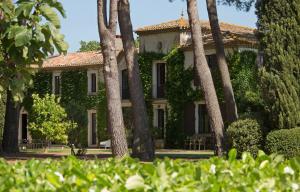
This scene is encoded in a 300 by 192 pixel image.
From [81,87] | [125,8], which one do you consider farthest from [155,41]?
[125,8]

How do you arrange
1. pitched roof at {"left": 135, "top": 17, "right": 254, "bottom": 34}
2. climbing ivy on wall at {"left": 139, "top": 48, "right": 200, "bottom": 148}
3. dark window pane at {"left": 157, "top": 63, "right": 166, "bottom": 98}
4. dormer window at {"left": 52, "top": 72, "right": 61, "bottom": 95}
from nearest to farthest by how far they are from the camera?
climbing ivy on wall at {"left": 139, "top": 48, "right": 200, "bottom": 148}
pitched roof at {"left": 135, "top": 17, "right": 254, "bottom": 34}
dark window pane at {"left": 157, "top": 63, "right": 166, "bottom": 98}
dormer window at {"left": 52, "top": 72, "right": 61, "bottom": 95}

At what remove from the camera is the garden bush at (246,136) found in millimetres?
18516

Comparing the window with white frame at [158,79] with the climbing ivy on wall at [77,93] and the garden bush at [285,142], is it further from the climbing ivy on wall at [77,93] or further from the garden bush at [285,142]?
the garden bush at [285,142]

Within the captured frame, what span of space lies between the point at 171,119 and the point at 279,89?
1926cm

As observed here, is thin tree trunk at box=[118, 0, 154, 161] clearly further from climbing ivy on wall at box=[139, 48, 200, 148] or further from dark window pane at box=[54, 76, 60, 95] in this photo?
dark window pane at box=[54, 76, 60, 95]

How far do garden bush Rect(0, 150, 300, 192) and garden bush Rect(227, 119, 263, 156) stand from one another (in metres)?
14.3

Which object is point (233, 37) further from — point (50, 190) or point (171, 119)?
point (50, 190)

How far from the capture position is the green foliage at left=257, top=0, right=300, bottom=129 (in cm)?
1858

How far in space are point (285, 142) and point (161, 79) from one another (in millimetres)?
22056

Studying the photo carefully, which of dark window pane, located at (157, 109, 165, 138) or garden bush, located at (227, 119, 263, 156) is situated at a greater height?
dark window pane, located at (157, 109, 165, 138)

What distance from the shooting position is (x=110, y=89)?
2186 cm

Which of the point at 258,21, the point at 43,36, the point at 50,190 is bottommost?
the point at 50,190

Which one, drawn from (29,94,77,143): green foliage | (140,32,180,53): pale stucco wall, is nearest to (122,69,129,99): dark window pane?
(140,32,180,53): pale stucco wall

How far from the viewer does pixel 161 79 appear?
39188 mm
